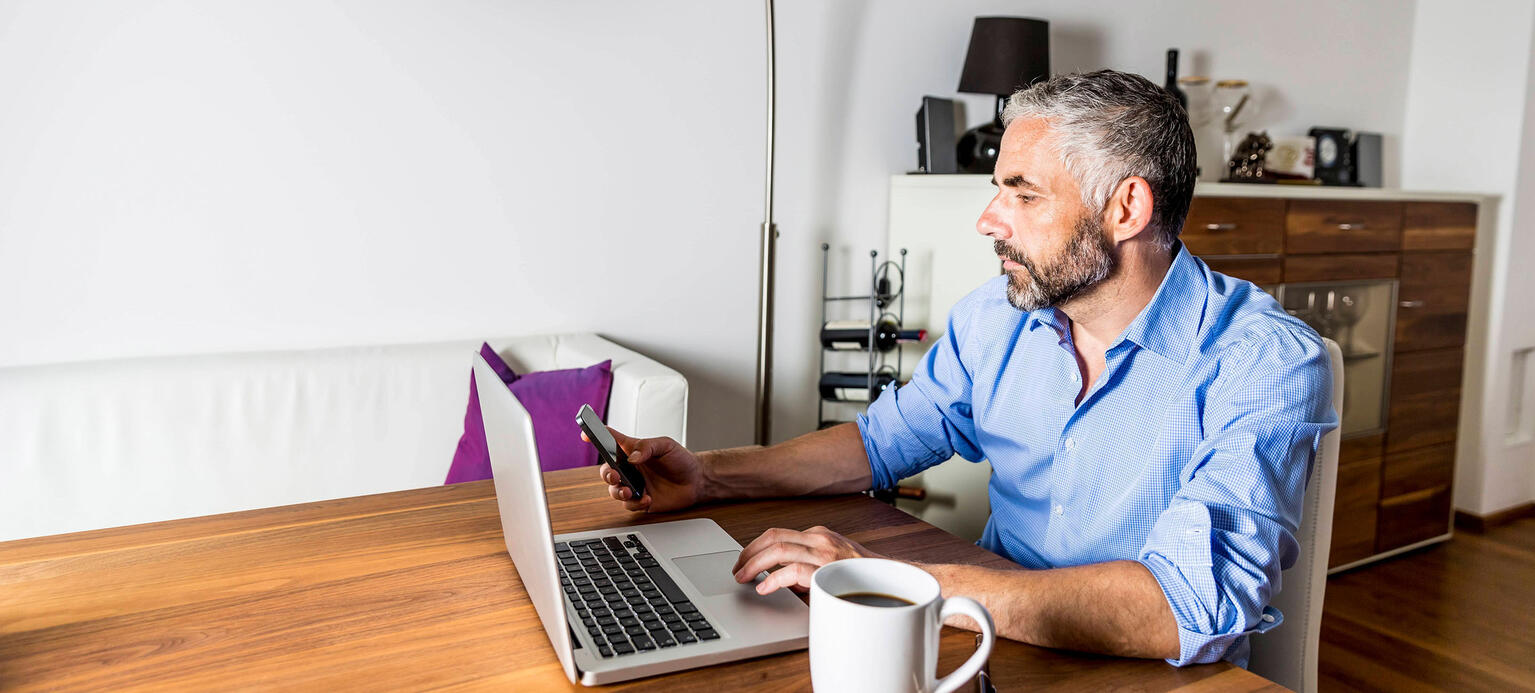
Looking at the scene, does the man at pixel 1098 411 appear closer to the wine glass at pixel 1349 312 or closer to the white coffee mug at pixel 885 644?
the white coffee mug at pixel 885 644

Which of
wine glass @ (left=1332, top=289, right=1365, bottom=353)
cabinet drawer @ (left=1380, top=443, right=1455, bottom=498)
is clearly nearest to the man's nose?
wine glass @ (left=1332, top=289, right=1365, bottom=353)

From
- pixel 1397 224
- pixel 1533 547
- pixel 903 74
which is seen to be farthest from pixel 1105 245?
pixel 1533 547

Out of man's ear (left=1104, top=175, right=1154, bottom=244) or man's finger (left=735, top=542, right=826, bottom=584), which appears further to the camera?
man's ear (left=1104, top=175, right=1154, bottom=244)

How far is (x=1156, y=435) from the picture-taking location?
1178 mm

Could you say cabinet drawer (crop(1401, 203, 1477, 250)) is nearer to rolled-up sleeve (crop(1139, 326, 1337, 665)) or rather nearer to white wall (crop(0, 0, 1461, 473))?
Answer: white wall (crop(0, 0, 1461, 473))

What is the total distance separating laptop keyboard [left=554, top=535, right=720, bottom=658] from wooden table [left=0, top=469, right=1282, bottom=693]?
0.04m

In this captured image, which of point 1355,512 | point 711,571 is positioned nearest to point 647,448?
point 711,571

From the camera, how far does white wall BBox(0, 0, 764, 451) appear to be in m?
2.05

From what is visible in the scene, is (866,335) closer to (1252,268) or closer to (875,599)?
(1252,268)

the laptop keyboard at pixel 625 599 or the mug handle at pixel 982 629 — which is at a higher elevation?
the mug handle at pixel 982 629

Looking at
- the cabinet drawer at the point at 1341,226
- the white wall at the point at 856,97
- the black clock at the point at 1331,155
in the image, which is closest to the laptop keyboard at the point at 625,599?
the white wall at the point at 856,97

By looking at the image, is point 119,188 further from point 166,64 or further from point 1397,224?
point 1397,224

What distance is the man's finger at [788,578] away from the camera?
0.92m

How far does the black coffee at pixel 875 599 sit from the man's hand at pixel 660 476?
1.58 ft
